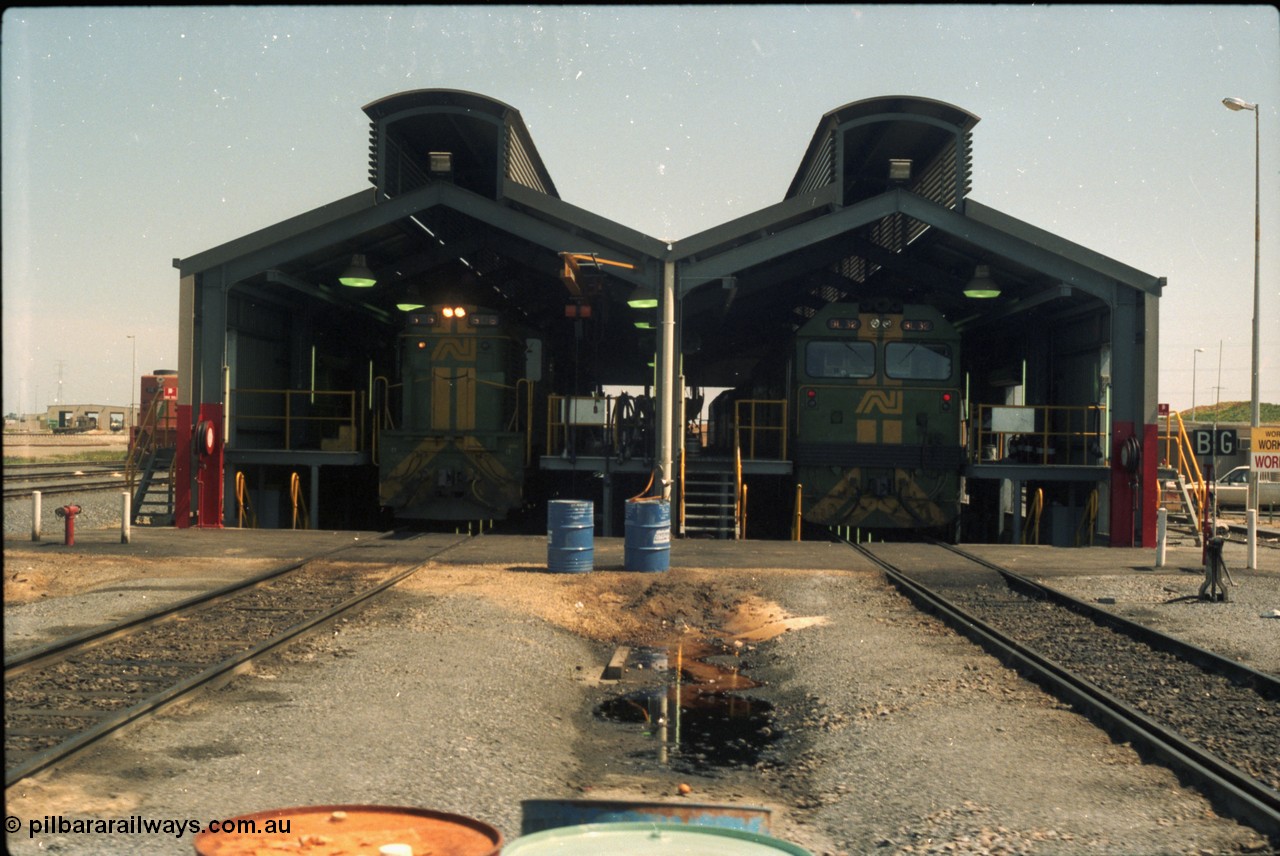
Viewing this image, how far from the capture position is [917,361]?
2108cm

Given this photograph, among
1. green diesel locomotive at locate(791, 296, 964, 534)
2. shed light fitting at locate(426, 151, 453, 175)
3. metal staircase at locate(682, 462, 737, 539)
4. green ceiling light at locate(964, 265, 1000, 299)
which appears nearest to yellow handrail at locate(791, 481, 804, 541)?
green diesel locomotive at locate(791, 296, 964, 534)

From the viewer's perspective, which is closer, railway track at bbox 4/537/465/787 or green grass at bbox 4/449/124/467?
railway track at bbox 4/537/465/787

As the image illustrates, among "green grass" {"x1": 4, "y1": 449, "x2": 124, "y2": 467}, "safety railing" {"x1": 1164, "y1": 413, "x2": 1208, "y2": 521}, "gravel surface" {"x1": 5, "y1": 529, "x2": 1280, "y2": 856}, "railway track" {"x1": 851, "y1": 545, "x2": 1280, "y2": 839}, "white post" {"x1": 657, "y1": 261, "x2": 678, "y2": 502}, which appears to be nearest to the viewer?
"gravel surface" {"x1": 5, "y1": 529, "x2": 1280, "y2": 856}

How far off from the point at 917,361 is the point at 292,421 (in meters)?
12.9

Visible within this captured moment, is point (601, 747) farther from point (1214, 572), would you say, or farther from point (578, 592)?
point (1214, 572)

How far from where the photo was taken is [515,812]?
232 inches

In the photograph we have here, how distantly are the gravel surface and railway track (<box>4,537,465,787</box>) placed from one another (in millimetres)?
204

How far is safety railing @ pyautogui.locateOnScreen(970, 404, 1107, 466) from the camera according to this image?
21469 mm

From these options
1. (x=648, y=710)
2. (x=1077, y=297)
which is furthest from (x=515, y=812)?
(x=1077, y=297)

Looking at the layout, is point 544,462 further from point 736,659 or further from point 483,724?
point 483,724

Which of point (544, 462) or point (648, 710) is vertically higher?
point (544, 462)

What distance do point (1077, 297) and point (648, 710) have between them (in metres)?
16.1

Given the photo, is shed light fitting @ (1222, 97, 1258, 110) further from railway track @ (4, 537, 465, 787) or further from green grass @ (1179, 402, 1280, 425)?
green grass @ (1179, 402, 1280, 425)

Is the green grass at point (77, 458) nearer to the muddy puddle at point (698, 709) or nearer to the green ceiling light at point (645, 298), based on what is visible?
the green ceiling light at point (645, 298)
